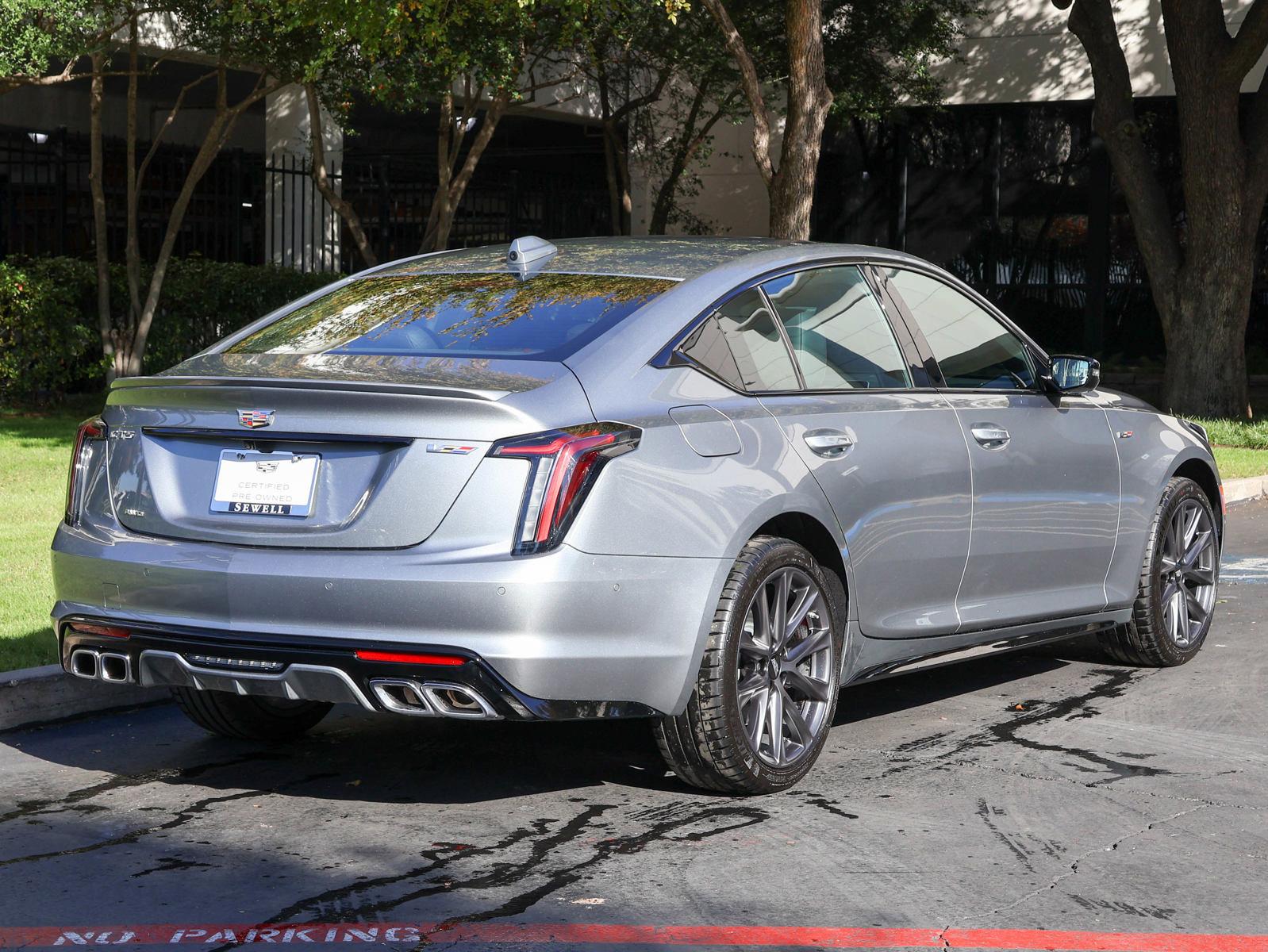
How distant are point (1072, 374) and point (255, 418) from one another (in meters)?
3.30

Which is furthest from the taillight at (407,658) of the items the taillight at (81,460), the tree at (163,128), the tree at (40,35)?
the tree at (163,128)

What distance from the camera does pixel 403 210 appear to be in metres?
28.5

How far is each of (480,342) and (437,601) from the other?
1012 millimetres

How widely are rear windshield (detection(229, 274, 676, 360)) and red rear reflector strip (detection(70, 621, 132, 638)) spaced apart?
1.01 m

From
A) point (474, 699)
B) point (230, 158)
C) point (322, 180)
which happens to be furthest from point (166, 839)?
point (230, 158)

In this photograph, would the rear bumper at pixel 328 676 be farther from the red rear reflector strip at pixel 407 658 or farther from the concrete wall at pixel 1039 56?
the concrete wall at pixel 1039 56

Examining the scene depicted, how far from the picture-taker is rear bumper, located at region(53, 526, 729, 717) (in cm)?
445

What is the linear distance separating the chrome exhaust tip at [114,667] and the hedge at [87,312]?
13.0m

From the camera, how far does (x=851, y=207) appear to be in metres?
Result: 29.1

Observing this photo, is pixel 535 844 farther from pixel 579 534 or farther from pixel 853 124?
pixel 853 124

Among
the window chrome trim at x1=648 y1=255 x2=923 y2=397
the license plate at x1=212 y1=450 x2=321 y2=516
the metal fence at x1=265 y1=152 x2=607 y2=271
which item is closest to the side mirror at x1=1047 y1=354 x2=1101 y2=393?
the window chrome trim at x1=648 y1=255 x2=923 y2=397

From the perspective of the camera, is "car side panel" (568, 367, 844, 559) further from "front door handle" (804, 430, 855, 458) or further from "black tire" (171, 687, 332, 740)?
"black tire" (171, 687, 332, 740)

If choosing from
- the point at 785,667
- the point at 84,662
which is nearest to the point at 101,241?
the point at 84,662

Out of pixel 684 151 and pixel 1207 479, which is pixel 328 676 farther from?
pixel 684 151
